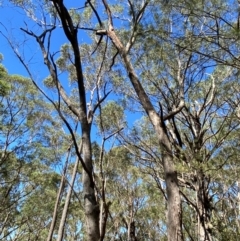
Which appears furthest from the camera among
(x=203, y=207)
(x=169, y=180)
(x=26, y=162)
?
(x=26, y=162)

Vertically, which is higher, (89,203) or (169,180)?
(169,180)

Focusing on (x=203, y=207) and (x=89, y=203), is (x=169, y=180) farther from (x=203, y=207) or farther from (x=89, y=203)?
(x=203, y=207)

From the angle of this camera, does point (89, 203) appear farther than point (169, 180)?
No

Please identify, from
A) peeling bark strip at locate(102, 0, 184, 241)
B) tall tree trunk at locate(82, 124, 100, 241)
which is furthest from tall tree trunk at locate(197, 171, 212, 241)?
tall tree trunk at locate(82, 124, 100, 241)

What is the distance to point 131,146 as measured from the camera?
9039mm

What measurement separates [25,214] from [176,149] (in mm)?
7487

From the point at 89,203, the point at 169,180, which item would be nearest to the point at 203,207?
the point at 169,180

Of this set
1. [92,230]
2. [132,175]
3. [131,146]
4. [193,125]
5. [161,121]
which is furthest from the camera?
[132,175]

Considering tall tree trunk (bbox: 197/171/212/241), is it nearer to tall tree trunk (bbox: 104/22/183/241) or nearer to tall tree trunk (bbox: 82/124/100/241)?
tall tree trunk (bbox: 104/22/183/241)

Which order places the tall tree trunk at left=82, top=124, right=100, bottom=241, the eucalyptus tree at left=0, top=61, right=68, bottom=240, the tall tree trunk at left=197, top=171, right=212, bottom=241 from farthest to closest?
the eucalyptus tree at left=0, top=61, right=68, bottom=240 → the tall tree trunk at left=197, top=171, right=212, bottom=241 → the tall tree trunk at left=82, top=124, right=100, bottom=241

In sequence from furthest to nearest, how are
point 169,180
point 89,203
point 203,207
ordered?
point 203,207
point 169,180
point 89,203

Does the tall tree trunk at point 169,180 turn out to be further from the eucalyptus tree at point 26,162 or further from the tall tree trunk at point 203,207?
the eucalyptus tree at point 26,162

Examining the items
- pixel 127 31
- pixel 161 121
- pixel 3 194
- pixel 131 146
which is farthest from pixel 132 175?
pixel 161 121

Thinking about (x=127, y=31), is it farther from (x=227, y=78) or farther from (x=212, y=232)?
(x=212, y=232)
